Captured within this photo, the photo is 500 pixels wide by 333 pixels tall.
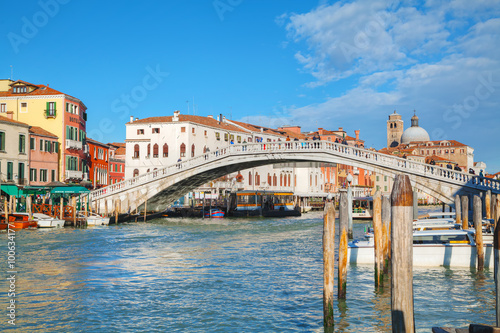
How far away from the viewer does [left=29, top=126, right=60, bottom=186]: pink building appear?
87.7ft

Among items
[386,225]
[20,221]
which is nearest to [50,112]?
[20,221]

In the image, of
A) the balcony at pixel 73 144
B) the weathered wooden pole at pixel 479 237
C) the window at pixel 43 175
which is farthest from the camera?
the balcony at pixel 73 144

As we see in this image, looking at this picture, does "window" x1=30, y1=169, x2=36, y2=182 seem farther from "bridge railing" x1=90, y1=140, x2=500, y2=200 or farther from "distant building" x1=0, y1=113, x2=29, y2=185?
"bridge railing" x1=90, y1=140, x2=500, y2=200

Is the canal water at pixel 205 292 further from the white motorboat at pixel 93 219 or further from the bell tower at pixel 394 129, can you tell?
the bell tower at pixel 394 129

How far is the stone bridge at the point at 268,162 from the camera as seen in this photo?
68.6ft

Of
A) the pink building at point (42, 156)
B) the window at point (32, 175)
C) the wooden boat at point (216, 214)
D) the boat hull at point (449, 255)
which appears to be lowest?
the boat hull at point (449, 255)

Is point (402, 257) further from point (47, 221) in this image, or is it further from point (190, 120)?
point (190, 120)

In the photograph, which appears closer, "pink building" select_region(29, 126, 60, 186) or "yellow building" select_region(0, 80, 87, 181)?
"pink building" select_region(29, 126, 60, 186)

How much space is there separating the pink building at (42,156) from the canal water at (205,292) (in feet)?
39.2

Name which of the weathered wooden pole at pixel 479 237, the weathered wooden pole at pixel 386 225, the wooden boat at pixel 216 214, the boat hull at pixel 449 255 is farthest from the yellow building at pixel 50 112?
the weathered wooden pole at pixel 479 237

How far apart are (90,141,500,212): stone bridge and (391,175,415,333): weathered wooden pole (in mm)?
16253

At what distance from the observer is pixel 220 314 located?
26.7 feet

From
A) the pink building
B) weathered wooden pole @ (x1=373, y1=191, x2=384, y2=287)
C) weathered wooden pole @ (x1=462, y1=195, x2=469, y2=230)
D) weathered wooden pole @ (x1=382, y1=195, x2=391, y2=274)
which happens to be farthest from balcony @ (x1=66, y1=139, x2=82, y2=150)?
weathered wooden pole @ (x1=382, y1=195, x2=391, y2=274)

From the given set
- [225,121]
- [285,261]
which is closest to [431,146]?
[225,121]
